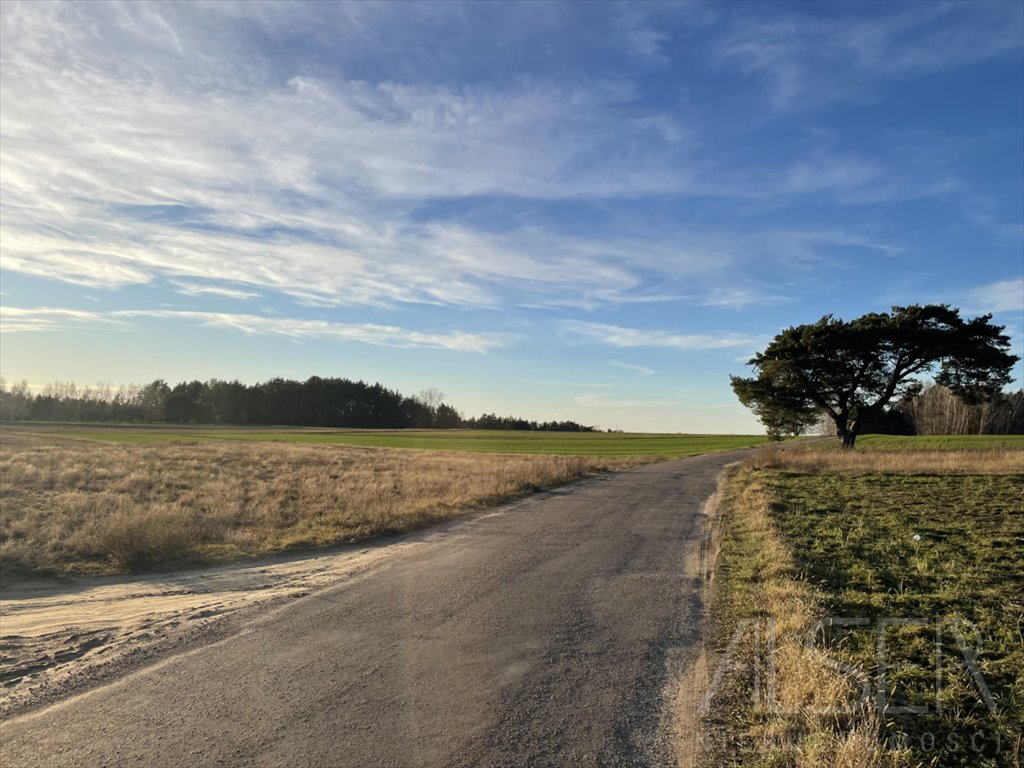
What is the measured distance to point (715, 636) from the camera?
635 cm

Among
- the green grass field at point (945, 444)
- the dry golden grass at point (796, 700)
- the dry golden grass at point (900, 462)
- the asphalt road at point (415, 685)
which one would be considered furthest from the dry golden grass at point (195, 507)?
the green grass field at point (945, 444)

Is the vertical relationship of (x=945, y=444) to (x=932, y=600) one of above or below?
above

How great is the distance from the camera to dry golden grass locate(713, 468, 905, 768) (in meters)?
3.75

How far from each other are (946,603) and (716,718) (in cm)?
452

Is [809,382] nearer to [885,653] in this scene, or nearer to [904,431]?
[885,653]

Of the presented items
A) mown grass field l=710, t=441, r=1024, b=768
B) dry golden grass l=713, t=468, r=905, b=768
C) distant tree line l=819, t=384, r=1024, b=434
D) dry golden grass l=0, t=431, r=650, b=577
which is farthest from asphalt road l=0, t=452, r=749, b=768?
distant tree line l=819, t=384, r=1024, b=434

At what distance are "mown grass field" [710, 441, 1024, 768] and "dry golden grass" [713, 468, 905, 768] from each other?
0.01 m

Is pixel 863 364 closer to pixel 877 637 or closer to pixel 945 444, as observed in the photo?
pixel 945 444

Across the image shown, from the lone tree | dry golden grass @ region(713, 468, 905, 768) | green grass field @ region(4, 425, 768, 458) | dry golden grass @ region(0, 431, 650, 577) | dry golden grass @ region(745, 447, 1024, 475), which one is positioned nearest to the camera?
dry golden grass @ region(713, 468, 905, 768)

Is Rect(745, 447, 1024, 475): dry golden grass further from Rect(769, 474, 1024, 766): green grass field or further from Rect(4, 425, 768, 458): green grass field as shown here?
Rect(4, 425, 768, 458): green grass field

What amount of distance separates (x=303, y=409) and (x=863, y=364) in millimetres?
113231

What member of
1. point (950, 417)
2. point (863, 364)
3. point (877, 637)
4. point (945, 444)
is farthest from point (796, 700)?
point (950, 417)

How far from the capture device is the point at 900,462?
30.0m

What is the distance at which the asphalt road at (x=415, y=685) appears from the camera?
4047 mm
